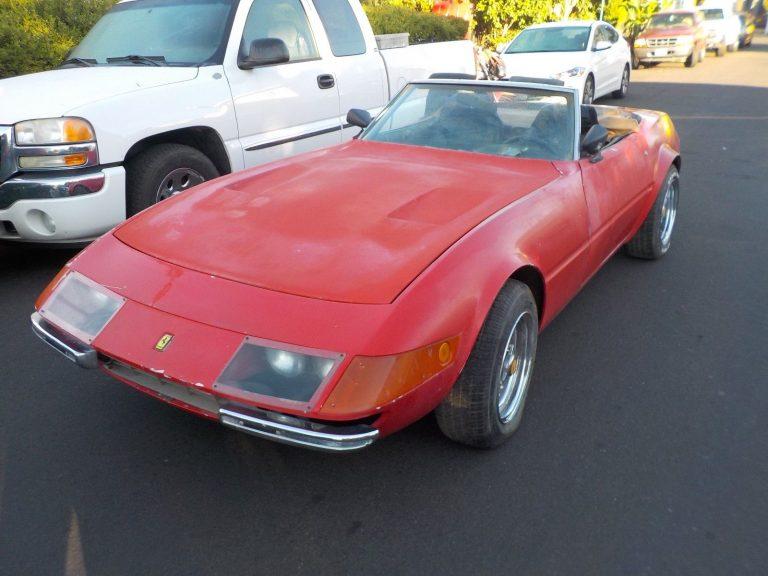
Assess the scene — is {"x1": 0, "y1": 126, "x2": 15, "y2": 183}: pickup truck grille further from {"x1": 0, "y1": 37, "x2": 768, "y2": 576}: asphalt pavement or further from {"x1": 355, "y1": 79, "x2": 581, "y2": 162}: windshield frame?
{"x1": 355, "y1": 79, "x2": 581, "y2": 162}: windshield frame

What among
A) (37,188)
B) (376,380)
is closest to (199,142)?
(37,188)

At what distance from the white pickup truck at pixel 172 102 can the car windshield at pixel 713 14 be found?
25.0 metres

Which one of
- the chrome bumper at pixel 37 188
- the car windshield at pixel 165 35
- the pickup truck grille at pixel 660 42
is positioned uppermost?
the car windshield at pixel 165 35

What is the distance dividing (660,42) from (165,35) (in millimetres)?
18726

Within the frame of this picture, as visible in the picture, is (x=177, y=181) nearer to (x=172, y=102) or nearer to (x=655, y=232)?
(x=172, y=102)

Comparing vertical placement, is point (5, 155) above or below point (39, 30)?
below

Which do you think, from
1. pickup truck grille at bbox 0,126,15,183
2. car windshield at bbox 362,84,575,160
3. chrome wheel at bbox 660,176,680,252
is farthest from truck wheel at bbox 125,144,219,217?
chrome wheel at bbox 660,176,680,252

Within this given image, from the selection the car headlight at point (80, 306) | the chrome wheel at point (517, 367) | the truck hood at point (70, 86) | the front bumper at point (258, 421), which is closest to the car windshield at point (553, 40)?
the truck hood at point (70, 86)

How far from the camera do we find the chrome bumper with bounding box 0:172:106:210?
13.5ft

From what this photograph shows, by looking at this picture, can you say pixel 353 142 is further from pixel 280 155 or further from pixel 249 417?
pixel 249 417

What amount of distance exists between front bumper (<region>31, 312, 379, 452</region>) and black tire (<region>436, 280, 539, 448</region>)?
0.53 metres

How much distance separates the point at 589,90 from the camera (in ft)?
39.1

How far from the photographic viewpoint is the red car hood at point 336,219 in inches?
96.5

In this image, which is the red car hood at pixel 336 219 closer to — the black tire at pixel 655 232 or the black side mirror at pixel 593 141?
the black side mirror at pixel 593 141
